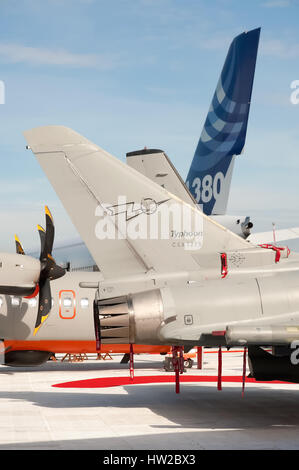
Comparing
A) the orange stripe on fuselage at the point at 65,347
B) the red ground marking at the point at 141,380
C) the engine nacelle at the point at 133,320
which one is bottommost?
the red ground marking at the point at 141,380

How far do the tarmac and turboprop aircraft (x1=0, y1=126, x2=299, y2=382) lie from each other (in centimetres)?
161

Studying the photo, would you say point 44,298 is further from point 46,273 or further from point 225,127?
point 225,127

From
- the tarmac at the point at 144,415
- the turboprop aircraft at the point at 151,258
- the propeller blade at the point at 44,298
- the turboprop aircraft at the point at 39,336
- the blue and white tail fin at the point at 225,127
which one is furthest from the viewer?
the blue and white tail fin at the point at 225,127

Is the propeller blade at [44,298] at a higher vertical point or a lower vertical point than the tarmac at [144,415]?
higher

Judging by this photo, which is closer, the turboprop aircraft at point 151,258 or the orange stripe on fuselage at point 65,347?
the turboprop aircraft at point 151,258

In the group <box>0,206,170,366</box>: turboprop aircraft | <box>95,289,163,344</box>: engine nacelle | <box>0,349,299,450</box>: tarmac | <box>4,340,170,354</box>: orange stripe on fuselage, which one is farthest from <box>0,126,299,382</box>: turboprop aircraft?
<box>4,340,170,354</box>: orange stripe on fuselage

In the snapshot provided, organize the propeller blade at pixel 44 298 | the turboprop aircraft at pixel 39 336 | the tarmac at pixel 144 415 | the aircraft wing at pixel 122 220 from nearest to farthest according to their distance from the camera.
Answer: the tarmac at pixel 144 415
the aircraft wing at pixel 122 220
the propeller blade at pixel 44 298
the turboprop aircraft at pixel 39 336

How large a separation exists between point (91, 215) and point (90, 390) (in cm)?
710

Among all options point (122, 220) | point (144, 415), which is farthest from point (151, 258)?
point (144, 415)

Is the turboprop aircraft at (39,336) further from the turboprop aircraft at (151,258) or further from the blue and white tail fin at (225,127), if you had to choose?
the blue and white tail fin at (225,127)

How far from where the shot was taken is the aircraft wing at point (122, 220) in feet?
44.5

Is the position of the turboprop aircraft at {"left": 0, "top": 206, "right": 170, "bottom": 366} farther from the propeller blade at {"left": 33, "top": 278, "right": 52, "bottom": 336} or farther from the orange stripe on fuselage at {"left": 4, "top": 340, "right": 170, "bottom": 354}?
the propeller blade at {"left": 33, "top": 278, "right": 52, "bottom": 336}

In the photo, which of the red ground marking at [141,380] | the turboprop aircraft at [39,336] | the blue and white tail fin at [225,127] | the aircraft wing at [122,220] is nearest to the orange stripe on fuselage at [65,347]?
the turboprop aircraft at [39,336]

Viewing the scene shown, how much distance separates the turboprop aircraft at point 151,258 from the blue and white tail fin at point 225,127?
54.1 ft
